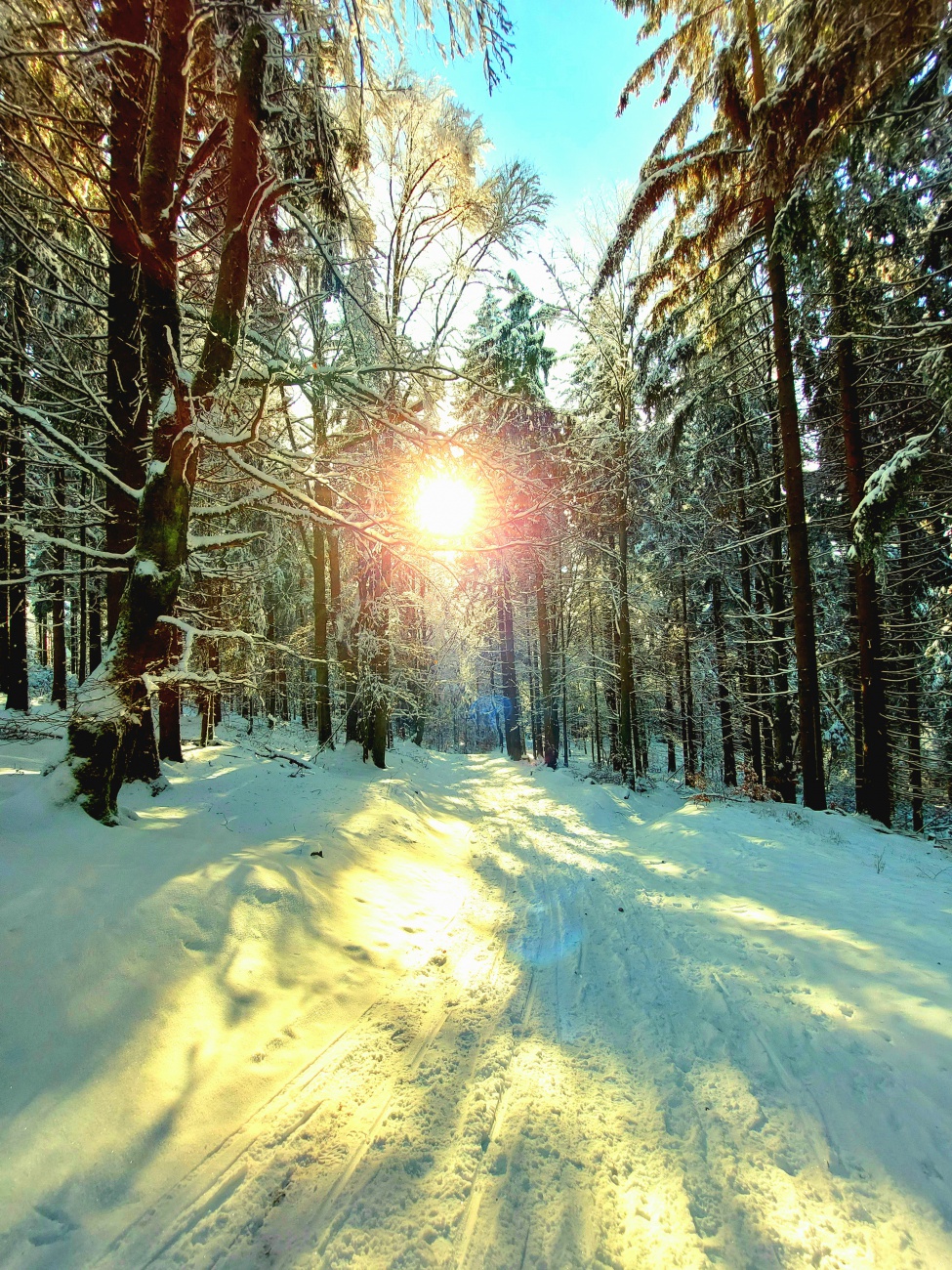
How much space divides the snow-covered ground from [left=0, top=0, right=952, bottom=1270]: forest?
0.07ft

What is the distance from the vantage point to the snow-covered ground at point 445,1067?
5.90 ft

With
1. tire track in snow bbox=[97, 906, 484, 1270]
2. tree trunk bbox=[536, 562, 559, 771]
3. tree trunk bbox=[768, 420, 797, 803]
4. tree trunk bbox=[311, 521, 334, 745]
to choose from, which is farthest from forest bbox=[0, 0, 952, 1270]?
tree trunk bbox=[536, 562, 559, 771]

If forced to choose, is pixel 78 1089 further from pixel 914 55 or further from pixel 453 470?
pixel 914 55

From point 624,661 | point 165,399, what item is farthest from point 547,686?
point 165,399

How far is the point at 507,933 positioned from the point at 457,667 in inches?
517

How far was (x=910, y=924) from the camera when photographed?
3.94m

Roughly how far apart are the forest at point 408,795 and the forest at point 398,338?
0.07 metres

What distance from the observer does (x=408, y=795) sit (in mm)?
9461

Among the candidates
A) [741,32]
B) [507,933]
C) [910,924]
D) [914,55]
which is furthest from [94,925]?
[741,32]

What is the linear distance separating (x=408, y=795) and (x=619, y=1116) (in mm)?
7416

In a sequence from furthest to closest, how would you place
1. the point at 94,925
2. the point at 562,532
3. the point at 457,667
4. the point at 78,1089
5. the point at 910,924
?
the point at 457,667 < the point at 562,532 < the point at 910,924 < the point at 94,925 < the point at 78,1089

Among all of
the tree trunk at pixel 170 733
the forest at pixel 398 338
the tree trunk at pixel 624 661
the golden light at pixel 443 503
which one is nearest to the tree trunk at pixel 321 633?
the forest at pixel 398 338

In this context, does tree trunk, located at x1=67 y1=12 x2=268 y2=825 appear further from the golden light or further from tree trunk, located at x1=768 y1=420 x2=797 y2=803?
tree trunk, located at x1=768 y1=420 x2=797 y2=803

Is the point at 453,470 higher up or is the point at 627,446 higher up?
the point at 627,446
